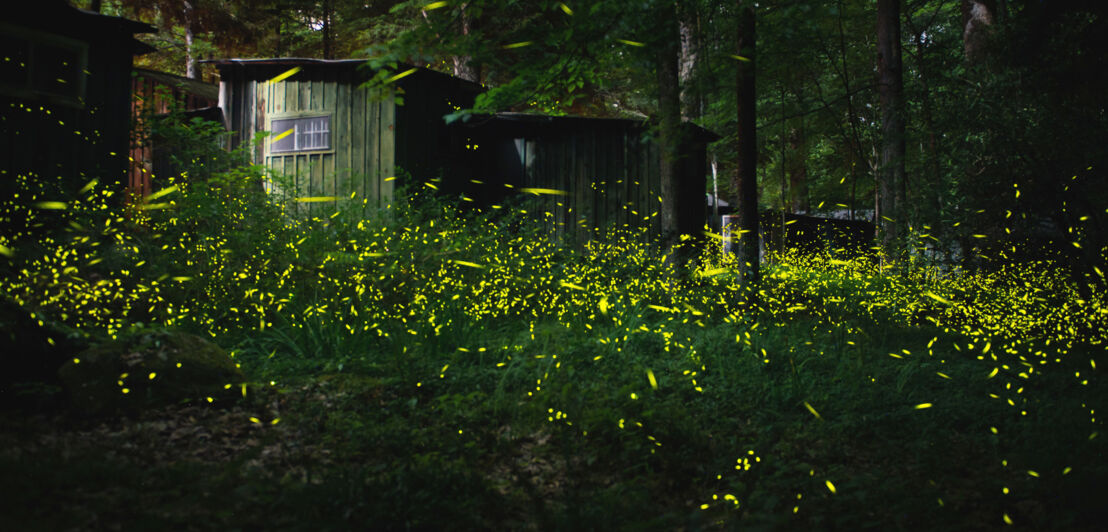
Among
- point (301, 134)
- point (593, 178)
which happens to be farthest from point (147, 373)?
point (593, 178)

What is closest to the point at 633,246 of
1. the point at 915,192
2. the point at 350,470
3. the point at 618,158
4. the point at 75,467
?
the point at 618,158

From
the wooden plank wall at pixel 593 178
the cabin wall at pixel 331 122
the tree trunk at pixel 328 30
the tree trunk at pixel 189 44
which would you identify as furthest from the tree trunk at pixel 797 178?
the tree trunk at pixel 189 44

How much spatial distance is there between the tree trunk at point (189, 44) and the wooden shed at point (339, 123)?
7527 mm

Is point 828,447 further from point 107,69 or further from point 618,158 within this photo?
point 107,69

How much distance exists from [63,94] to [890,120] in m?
13.3

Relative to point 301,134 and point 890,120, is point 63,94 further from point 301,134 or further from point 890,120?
point 890,120

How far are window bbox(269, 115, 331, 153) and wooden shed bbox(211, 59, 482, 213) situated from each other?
0.02 m

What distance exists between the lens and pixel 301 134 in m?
13.5

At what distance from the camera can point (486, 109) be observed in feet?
23.1

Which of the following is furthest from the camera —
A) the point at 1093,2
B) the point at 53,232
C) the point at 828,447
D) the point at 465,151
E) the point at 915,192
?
Result: the point at 465,151

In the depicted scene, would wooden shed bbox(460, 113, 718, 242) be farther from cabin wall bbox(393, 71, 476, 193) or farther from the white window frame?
the white window frame

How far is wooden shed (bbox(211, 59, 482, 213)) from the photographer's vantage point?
41.8 ft

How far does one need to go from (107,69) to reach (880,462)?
1237cm

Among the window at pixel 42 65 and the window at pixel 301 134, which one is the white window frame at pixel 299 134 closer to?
the window at pixel 301 134
